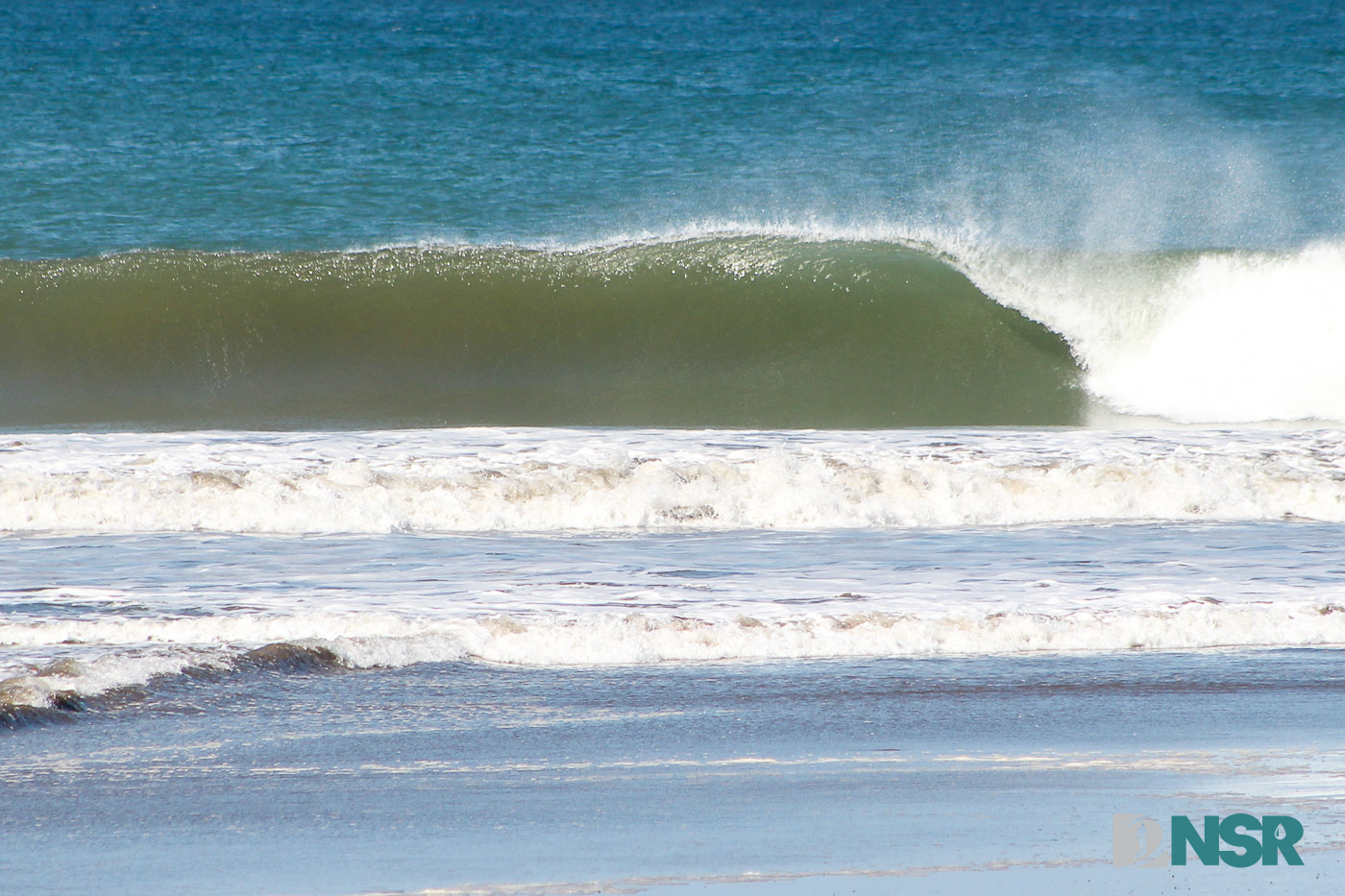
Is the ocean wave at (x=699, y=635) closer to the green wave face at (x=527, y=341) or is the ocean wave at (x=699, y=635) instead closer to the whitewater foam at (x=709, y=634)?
the whitewater foam at (x=709, y=634)

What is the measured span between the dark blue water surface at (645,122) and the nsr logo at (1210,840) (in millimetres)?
9179

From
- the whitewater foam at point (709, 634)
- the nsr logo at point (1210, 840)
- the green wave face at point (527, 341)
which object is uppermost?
the green wave face at point (527, 341)

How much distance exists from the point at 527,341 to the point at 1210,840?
26.1 feet

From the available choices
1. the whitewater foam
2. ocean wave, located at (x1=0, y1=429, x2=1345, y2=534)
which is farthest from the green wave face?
the whitewater foam

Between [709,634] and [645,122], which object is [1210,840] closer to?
[709,634]

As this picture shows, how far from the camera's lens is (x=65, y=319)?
10.1 metres

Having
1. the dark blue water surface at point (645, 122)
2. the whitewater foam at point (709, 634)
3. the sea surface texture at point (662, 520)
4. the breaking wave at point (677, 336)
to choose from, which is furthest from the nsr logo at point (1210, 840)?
the dark blue water surface at point (645, 122)

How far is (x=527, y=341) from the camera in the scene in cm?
976

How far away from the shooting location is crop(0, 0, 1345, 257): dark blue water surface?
1365cm

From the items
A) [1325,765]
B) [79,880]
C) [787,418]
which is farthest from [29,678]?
[787,418]

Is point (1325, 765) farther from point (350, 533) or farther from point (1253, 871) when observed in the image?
point (350, 533)

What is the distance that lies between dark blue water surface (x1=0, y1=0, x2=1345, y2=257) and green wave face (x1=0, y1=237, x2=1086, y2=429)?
180cm

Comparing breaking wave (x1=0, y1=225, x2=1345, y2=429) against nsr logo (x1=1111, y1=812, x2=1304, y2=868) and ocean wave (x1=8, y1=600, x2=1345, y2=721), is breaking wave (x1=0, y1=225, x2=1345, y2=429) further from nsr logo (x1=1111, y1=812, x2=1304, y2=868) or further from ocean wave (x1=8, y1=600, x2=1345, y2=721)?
nsr logo (x1=1111, y1=812, x2=1304, y2=868)

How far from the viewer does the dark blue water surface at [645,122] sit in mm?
13648
